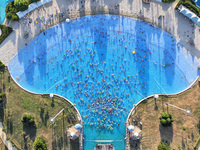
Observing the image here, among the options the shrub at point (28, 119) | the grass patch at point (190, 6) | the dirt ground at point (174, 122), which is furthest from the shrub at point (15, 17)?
the grass patch at point (190, 6)

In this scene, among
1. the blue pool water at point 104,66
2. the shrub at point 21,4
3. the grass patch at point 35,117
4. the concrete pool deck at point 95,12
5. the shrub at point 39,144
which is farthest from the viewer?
the concrete pool deck at point 95,12

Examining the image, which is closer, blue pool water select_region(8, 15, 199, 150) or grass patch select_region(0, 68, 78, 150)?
grass patch select_region(0, 68, 78, 150)

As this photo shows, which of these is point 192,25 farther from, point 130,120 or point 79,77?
point 79,77

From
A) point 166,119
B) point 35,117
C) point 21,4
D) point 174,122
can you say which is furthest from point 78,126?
point 21,4

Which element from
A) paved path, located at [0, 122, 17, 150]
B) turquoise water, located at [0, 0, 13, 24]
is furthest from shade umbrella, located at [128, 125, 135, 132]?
turquoise water, located at [0, 0, 13, 24]

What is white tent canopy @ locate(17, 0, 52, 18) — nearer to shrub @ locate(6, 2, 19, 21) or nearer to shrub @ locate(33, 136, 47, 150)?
shrub @ locate(6, 2, 19, 21)

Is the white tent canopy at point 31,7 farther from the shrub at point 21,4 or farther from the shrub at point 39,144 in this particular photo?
the shrub at point 39,144
